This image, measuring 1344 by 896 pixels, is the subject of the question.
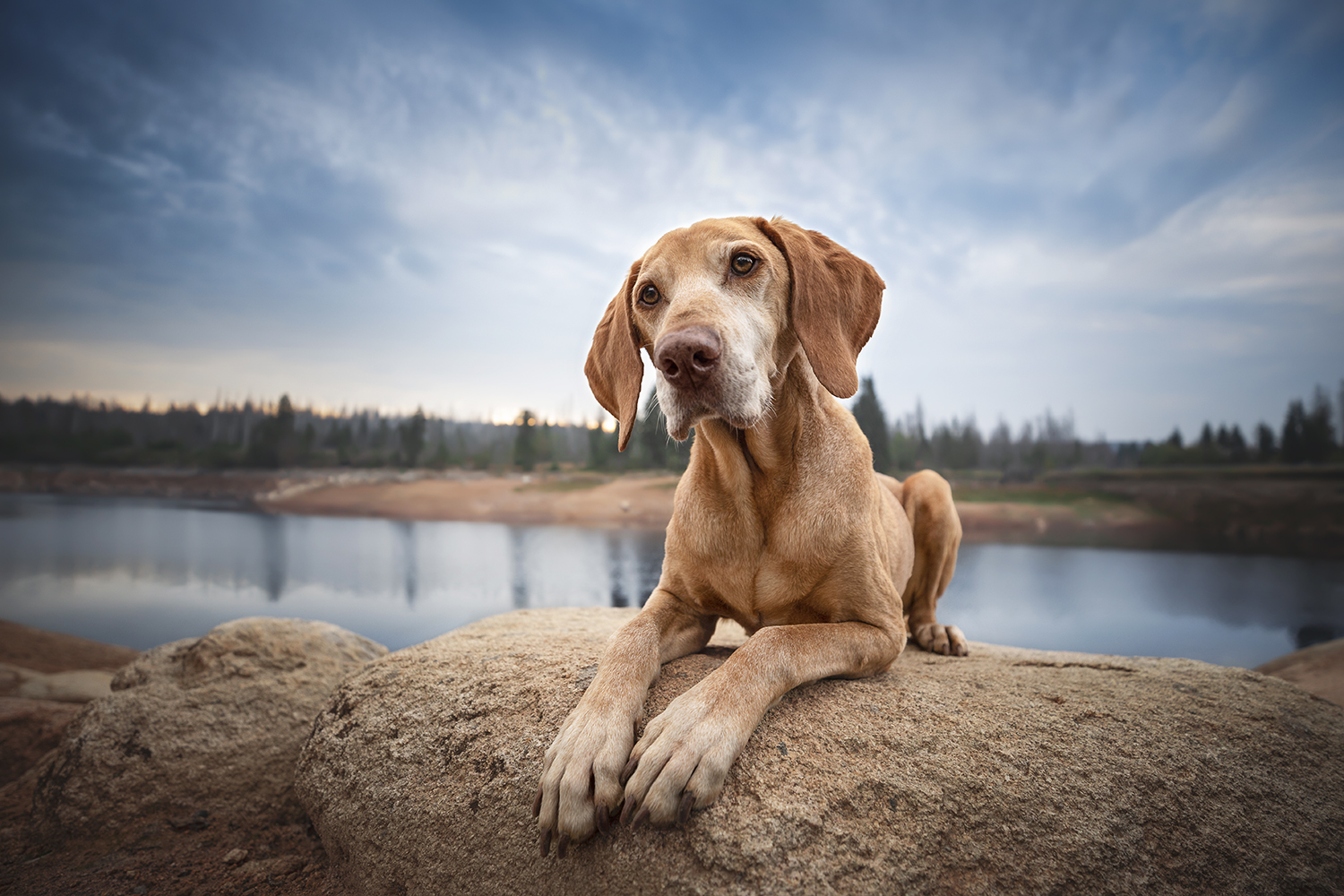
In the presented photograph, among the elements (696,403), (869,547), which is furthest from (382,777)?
(869,547)

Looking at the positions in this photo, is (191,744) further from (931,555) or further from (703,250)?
(931,555)

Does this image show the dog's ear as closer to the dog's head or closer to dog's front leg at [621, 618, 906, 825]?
the dog's head

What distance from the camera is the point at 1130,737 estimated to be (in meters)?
3.05

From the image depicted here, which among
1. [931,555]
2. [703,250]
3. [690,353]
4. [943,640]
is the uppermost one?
[703,250]

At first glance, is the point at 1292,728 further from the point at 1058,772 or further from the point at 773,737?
the point at 773,737

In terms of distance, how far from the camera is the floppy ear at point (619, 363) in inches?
139

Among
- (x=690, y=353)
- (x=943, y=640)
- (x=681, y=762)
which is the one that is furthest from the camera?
(x=943, y=640)

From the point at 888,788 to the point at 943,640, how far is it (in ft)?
8.94

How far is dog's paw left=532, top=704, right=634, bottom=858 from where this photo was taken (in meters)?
2.22

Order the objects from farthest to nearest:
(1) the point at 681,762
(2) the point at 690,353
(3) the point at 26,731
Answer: (3) the point at 26,731
(2) the point at 690,353
(1) the point at 681,762

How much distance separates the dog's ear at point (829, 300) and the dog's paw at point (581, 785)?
2.02 metres

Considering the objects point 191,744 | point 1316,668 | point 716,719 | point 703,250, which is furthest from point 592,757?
point 1316,668

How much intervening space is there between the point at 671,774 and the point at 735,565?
1.41 metres

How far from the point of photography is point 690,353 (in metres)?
2.64
